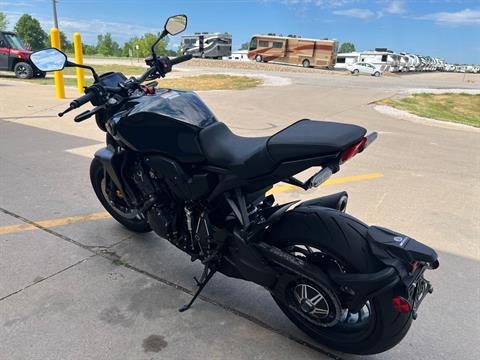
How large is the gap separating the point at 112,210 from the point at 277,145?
2.30m

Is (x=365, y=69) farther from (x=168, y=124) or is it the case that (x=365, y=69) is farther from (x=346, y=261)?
(x=346, y=261)

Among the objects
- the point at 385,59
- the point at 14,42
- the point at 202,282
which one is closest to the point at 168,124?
the point at 202,282

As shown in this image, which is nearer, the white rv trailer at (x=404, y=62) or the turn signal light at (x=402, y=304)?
the turn signal light at (x=402, y=304)

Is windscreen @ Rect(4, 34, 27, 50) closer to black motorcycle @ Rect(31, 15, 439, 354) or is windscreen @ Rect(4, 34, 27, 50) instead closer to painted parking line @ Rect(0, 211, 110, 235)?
painted parking line @ Rect(0, 211, 110, 235)

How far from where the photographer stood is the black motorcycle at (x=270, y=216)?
6.41ft

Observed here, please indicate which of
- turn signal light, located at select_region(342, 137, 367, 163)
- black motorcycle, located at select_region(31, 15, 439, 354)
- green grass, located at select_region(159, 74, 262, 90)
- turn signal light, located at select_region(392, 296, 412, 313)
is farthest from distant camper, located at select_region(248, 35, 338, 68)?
turn signal light, located at select_region(392, 296, 412, 313)

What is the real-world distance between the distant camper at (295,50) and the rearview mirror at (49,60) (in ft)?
134

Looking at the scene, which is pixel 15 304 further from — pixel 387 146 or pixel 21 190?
pixel 387 146

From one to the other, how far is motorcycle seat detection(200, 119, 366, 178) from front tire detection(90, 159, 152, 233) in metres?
1.51

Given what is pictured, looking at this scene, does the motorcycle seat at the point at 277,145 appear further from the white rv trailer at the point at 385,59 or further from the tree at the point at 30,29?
the tree at the point at 30,29

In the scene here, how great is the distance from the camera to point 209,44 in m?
44.0

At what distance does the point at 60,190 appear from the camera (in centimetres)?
461

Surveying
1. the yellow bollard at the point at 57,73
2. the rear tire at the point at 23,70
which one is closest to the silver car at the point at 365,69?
the rear tire at the point at 23,70

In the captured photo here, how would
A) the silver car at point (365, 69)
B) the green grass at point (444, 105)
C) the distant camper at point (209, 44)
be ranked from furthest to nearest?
the distant camper at point (209, 44) < the silver car at point (365, 69) < the green grass at point (444, 105)
